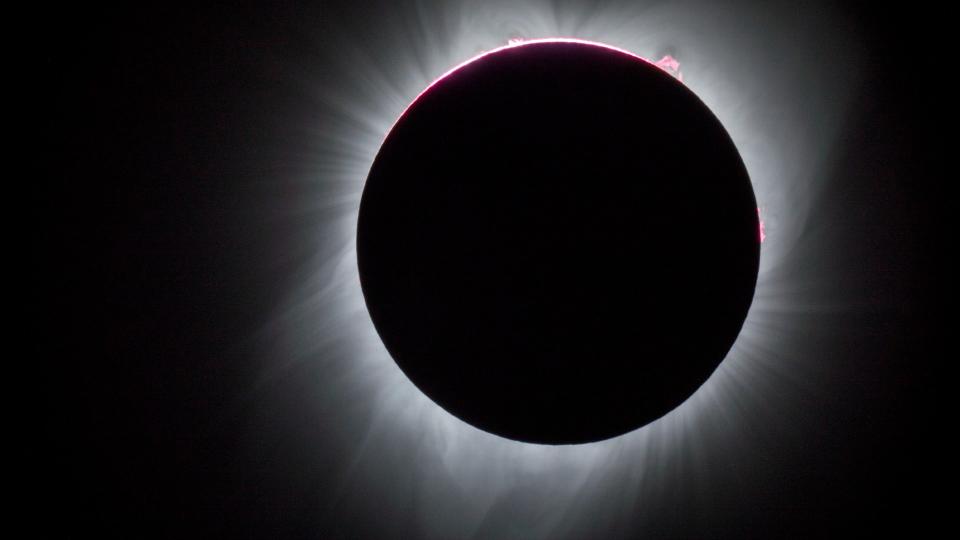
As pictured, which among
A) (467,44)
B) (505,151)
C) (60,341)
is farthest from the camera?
(60,341)

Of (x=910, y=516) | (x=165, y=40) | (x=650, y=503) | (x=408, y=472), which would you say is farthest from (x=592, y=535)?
(x=165, y=40)

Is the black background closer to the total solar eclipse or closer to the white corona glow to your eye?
the white corona glow

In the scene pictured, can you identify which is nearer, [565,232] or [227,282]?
[565,232]

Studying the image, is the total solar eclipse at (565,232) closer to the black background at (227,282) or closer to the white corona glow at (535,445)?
the white corona glow at (535,445)

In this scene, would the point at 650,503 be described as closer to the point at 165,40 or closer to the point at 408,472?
the point at 408,472

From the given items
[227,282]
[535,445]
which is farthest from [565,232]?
[227,282]

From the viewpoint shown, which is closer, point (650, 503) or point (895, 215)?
point (895, 215)

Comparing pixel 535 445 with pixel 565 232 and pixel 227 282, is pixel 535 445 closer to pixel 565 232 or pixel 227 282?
pixel 565 232
